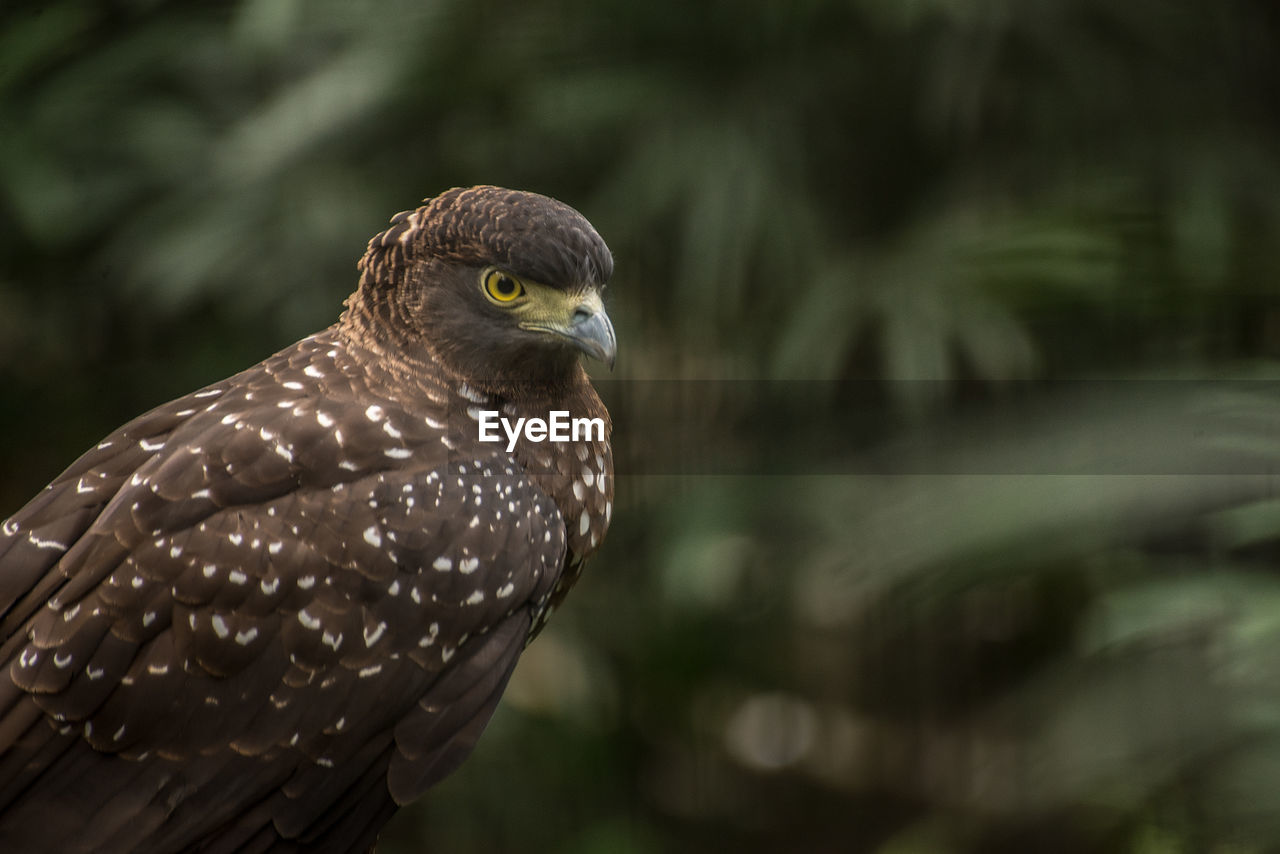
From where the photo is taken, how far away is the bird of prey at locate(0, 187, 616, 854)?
163cm

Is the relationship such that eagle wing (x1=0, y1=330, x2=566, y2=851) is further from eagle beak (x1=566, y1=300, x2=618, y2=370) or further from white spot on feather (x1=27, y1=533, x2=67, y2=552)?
eagle beak (x1=566, y1=300, x2=618, y2=370)

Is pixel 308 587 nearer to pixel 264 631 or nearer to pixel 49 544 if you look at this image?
pixel 264 631

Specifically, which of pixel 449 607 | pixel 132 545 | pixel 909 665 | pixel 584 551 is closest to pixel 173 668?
pixel 132 545

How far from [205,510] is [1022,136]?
7.04ft

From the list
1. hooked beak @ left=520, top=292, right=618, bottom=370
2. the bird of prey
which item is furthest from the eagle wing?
hooked beak @ left=520, top=292, right=618, bottom=370

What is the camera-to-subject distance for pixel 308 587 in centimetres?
167

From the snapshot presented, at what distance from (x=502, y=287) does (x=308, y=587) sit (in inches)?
18.1

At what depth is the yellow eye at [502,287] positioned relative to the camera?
170 cm

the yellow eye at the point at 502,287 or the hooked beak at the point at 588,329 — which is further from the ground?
the yellow eye at the point at 502,287

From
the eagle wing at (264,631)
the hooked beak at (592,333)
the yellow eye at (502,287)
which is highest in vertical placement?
the yellow eye at (502,287)

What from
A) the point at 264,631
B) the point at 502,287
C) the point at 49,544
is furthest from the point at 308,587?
the point at 502,287

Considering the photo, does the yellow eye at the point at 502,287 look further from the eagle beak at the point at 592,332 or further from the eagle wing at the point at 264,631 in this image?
the eagle wing at the point at 264,631

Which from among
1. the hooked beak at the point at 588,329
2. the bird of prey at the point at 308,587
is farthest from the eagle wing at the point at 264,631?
the hooked beak at the point at 588,329

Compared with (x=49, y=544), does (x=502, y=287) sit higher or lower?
higher
